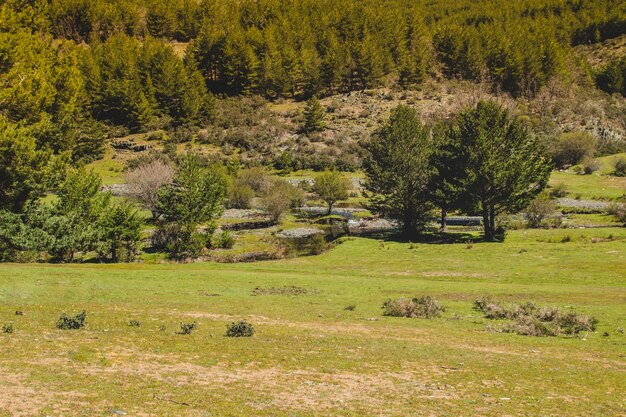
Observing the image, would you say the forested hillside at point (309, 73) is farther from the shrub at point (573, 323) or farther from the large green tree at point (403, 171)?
the shrub at point (573, 323)

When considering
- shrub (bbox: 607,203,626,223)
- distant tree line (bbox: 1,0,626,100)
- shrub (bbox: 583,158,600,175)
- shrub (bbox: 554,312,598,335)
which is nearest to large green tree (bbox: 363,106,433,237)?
shrub (bbox: 607,203,626,223)

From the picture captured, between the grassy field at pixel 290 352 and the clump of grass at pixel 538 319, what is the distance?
72cm

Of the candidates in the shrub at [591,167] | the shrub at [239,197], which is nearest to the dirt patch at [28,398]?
the shrub at [239,197]

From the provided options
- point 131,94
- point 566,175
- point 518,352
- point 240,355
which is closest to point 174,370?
point 240,355

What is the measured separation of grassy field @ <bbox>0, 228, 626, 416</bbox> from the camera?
1109cm

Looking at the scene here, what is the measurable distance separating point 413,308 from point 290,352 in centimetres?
1086

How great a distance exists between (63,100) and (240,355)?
34.7 meters

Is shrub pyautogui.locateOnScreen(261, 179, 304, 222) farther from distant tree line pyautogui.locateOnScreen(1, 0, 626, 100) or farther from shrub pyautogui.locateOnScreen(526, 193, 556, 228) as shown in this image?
distant tree line pyautogui.locateOnScreen(1, 0, 626, 100)

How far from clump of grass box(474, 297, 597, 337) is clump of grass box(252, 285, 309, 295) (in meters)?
9.88

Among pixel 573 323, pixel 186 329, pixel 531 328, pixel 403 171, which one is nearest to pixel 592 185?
pixel 403 171

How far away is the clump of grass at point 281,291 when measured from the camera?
30562mm

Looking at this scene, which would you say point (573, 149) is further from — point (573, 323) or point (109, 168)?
point (573, 323)

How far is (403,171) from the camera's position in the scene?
66125 millimetres

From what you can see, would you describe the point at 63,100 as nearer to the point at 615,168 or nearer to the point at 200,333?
the point at 200,333
